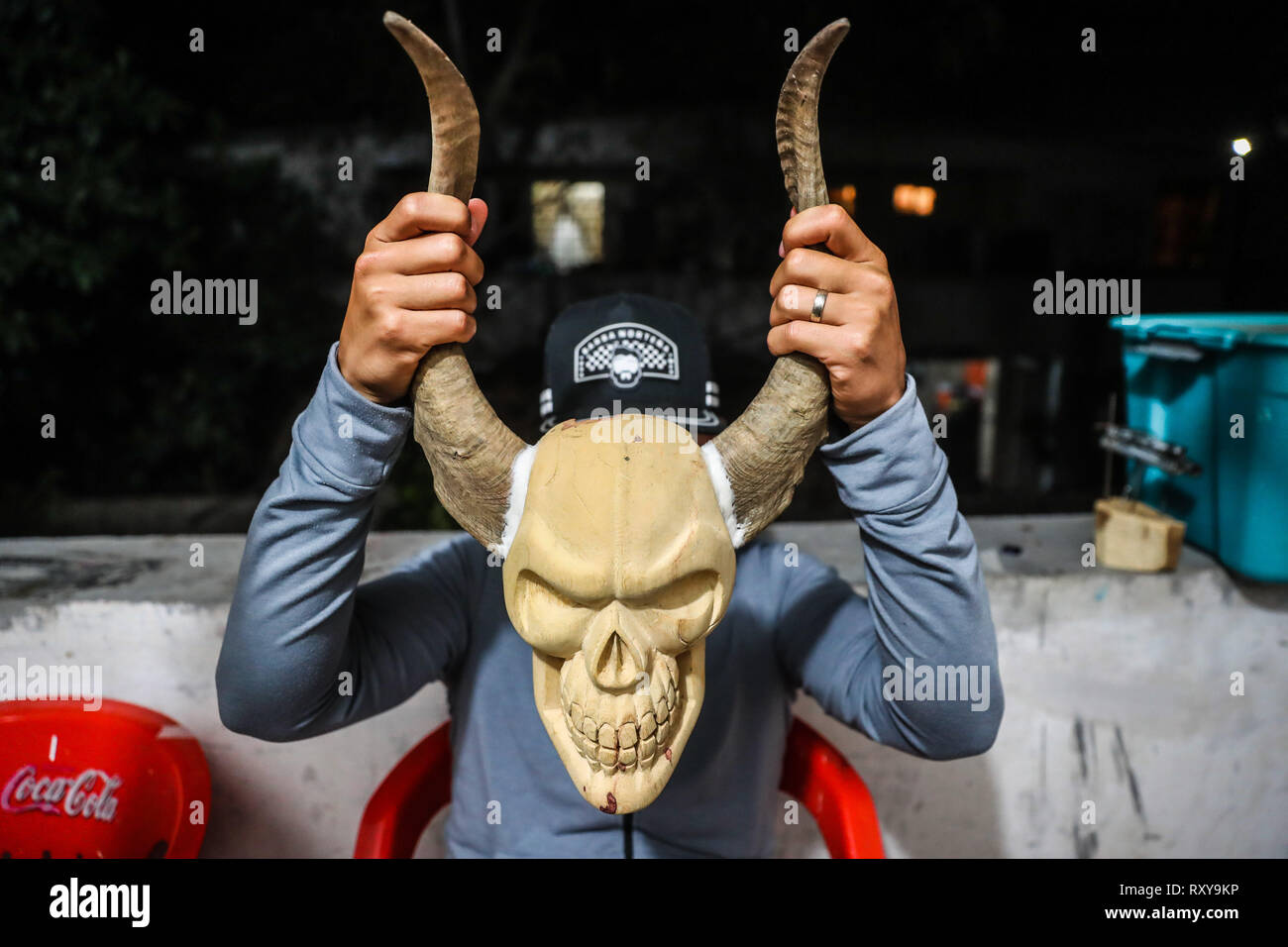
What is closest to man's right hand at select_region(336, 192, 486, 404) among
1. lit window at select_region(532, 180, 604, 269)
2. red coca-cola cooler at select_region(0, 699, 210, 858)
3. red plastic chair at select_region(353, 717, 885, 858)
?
red plastic chair at select_region(353, 717, 885, 858)

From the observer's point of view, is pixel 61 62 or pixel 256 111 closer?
pixel 61 62

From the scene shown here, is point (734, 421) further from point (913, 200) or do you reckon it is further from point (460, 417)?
point (913, 200)

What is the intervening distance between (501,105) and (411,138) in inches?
24.0

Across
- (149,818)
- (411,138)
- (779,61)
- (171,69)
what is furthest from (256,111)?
(149,818)

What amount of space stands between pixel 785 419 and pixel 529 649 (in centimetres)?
71

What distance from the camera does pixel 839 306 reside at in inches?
38.5

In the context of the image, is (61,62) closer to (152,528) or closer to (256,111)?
(256,111)

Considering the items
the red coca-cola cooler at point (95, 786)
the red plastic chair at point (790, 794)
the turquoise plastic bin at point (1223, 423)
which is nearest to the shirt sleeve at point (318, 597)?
the red plastic chair at point (790, 794)

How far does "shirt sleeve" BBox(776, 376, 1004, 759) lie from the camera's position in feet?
3.51

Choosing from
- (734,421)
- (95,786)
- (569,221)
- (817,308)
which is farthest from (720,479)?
(569,221)

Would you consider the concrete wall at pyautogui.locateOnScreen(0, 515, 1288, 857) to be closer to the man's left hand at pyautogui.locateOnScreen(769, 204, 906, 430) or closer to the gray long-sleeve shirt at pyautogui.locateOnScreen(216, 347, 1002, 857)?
the gray long-sleeve shirt at pyautogui.locateOnScreen(216, 347, 1002, 857)

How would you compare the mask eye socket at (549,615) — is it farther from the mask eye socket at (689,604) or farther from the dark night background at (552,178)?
the dark night background at (552,178)

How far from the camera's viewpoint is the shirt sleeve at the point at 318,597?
1076 millimetres

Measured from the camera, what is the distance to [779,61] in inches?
201
